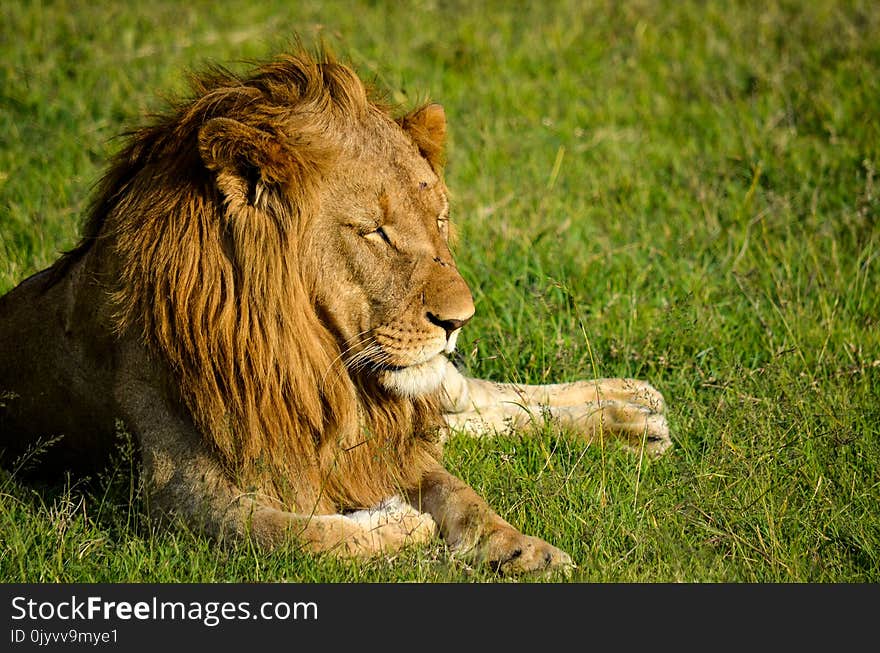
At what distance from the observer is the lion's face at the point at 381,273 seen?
2.94 metres

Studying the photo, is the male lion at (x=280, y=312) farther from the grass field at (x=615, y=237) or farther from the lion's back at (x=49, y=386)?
the grass field at (x=615, y=237)

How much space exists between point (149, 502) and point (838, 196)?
12.1 ft

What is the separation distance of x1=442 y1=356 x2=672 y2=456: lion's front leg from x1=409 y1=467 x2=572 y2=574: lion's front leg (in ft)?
1.61

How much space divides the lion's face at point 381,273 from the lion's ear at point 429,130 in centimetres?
27

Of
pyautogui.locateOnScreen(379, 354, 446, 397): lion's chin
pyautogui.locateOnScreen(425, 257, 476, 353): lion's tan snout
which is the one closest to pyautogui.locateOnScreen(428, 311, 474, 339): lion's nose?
pyautogui.locateOnScreen(425, 257, 476, 353): lion's tan snout

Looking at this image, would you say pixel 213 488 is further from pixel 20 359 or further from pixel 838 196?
pixel 838 196

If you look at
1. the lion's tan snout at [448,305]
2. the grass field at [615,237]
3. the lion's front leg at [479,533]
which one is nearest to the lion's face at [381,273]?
the lion's tan snout at [448,305]

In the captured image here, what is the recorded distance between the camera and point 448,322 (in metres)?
2.95

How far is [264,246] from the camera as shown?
113 inches

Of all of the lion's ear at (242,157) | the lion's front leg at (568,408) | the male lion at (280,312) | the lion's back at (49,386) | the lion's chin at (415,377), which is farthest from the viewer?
the lion's front leg at (568,408)

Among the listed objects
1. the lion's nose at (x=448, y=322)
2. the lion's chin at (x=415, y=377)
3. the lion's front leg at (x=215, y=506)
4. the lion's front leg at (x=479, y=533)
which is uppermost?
the lion's nose at (x=448, y=322)

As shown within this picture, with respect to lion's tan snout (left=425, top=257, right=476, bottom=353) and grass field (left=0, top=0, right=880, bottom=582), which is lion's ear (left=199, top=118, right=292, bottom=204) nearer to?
lion's tan snout (left=425, top=257, right=476, bottom=353)

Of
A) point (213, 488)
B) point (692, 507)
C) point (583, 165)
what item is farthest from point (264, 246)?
point (583, 165)

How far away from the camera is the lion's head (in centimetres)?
288
